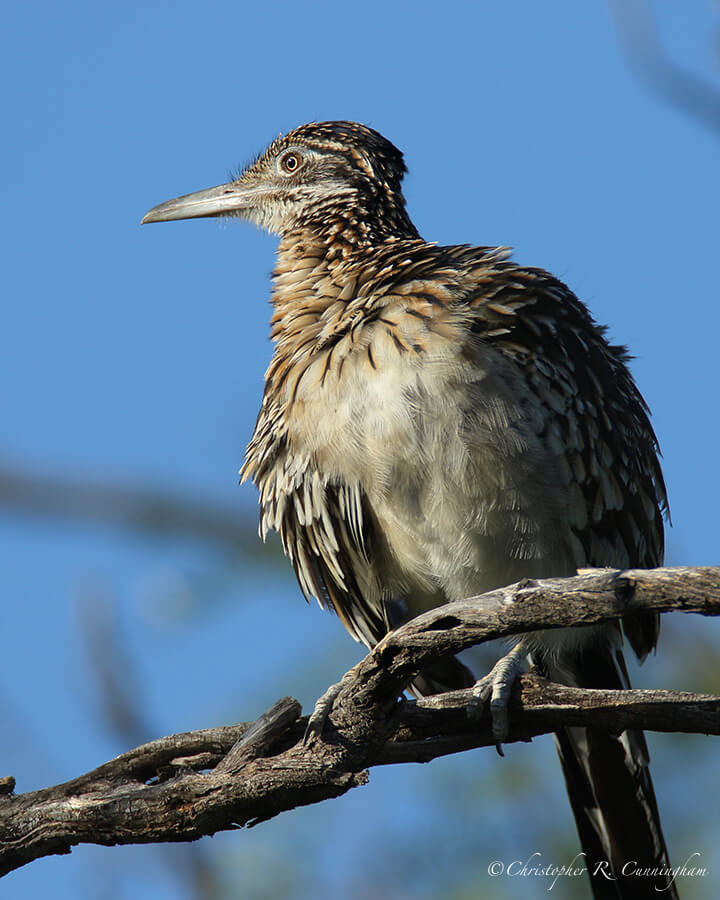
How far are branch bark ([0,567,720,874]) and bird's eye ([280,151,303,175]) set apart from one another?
12.8ft

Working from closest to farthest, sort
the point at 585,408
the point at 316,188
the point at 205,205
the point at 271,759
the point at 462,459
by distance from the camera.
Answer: the point at 271,759 → the point at 462,459 → the point at 585,408 → the point at 316,188 → the point at 205,205

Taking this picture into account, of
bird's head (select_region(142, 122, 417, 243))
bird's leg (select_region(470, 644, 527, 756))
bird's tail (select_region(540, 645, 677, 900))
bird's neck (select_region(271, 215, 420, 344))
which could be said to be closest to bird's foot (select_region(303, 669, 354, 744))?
bird's leg (select_region(470, 644, 527, 756))

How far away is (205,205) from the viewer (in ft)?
24.1

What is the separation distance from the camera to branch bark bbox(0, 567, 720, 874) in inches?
146

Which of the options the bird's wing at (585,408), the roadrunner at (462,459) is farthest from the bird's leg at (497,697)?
the bird's wing at (585,408)

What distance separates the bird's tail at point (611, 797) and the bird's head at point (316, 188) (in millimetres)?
2699

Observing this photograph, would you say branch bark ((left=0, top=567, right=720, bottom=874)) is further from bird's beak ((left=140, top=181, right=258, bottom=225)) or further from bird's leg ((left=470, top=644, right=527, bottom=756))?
bird's beak ((left=140, top=181, right=258, bottom=225))

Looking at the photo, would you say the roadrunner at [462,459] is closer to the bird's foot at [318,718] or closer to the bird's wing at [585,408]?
the bird's wing at [585,408]

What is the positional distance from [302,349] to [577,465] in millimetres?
1465

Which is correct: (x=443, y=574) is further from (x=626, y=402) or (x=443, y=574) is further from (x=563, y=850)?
(x=563, y=850)

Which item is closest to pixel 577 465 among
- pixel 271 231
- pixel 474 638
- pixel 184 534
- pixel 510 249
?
pixel 510 249

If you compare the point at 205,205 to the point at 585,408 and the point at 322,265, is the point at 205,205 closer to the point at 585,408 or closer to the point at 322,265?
the point at 322,265

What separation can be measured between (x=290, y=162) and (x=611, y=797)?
423 cm

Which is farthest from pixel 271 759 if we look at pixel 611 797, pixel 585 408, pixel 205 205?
pixel 205 205
